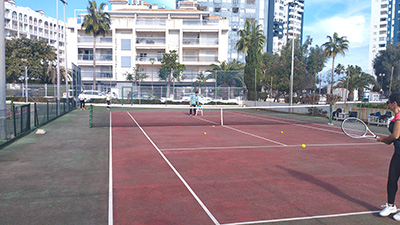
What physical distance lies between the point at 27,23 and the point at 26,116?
89.3 meters

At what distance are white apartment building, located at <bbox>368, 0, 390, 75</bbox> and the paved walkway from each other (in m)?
126

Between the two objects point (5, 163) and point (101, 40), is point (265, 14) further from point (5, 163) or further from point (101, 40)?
point (5, 163)

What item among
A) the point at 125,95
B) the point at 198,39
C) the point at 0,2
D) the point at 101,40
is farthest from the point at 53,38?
the point at 0,2

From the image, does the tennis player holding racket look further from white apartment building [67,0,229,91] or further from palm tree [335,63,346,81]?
palm tree [335,63,346,81]

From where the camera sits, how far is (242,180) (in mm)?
7266

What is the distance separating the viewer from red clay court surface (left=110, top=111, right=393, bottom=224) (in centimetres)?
538

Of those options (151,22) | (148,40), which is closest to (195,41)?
(148,40)

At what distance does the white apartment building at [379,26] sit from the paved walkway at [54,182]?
12577 centimetres

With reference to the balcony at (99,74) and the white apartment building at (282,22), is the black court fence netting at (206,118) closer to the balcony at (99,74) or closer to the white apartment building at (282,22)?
the balcony at (99,74)

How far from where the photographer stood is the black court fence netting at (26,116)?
1245 cm

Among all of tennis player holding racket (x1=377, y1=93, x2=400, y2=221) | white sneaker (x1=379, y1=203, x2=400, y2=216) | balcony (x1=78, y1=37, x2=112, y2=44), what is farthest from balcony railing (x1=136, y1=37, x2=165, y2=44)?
white sneaker (x1=379, y1=203, x2=400, y2=216)

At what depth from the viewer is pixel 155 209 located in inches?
215

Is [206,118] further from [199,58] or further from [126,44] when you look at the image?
[126,44]

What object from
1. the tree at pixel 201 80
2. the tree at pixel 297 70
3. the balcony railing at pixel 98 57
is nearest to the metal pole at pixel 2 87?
the tree at pixel 297 70
